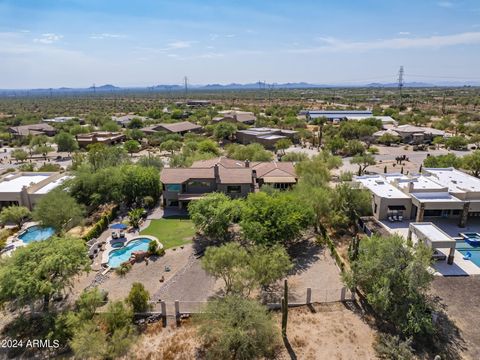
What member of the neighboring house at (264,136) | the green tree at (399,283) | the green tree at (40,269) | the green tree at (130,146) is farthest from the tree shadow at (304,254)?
Answer: the green tree at (130,146)

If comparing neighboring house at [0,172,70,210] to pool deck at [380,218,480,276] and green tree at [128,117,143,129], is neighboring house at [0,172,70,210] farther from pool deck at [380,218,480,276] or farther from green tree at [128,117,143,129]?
green tree at [128,117,143,129]

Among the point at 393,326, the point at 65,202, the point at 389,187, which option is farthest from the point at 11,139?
the point at 393,326

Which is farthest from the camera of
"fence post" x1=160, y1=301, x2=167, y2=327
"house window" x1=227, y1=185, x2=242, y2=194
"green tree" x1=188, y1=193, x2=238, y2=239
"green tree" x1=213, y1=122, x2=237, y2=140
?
"green tree" x1=213, y1=122, x2=237, y2=140

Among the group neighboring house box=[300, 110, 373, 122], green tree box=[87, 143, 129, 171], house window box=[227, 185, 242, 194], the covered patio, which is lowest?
the covered patio

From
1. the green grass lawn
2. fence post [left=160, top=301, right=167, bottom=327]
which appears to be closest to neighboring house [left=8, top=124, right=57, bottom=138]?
the green grass lawn

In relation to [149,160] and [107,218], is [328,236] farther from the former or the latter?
[149,160]

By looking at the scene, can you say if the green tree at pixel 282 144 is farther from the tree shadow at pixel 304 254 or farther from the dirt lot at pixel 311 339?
the dirt lot at pixel 311 339

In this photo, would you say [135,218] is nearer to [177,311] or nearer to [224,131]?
[177,311]

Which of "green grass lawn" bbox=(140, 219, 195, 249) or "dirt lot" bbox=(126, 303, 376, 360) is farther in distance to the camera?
"green grass lawn" bbox=(140, 219, 195, 249)
